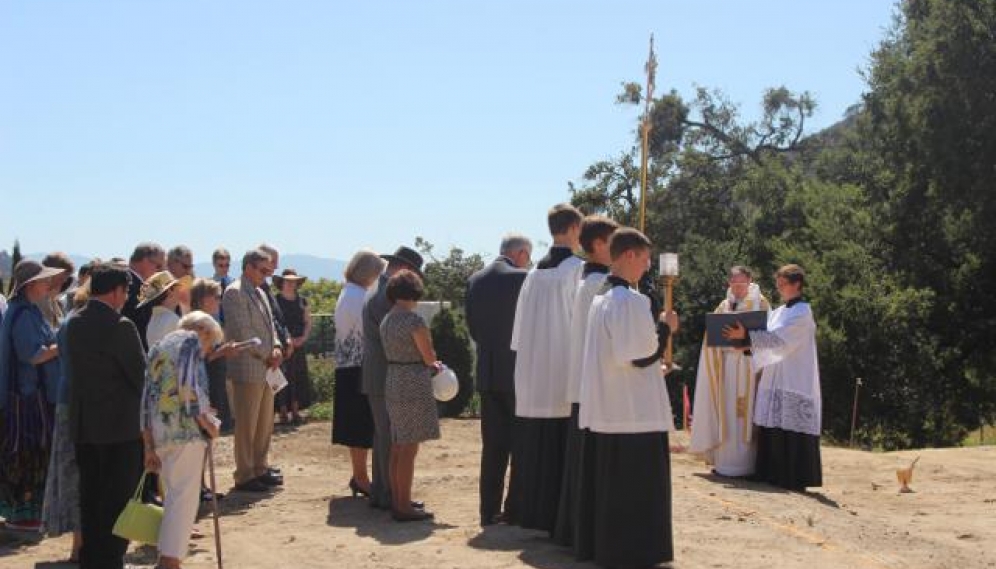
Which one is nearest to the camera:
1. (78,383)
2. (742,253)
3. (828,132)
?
(78,383)

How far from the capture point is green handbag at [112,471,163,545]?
6582 millimetres

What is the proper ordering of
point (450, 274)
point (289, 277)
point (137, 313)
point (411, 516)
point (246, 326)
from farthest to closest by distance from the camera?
point (450, 274) → point (289, 277) → point (246, 326) → point (411, 516) → point (137, 313)

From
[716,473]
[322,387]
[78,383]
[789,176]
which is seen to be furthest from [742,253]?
[78,383]

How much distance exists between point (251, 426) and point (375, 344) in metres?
1.68

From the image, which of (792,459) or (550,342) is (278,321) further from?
(792,459)

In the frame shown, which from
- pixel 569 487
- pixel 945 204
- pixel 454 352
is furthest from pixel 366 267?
pixel 945 204

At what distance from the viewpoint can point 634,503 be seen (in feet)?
22.8

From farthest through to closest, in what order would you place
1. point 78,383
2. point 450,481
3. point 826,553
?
1. point 450,481
2. point 826,553
3. point 78,383

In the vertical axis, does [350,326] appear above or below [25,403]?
above

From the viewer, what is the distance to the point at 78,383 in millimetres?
6871

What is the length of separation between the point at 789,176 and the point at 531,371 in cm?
2636

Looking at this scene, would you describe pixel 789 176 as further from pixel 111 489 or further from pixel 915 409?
pixel 111 489

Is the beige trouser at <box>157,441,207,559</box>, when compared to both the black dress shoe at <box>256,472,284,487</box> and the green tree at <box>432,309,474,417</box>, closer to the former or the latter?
the black dress shoe at <box>256,472,284,487</box>

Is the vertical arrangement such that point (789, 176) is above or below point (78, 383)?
above
